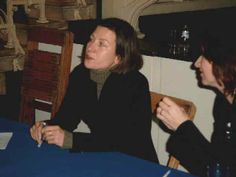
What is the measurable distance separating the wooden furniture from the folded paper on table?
692 mm

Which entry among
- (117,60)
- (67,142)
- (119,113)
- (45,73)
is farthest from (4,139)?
Answer: (45,73)

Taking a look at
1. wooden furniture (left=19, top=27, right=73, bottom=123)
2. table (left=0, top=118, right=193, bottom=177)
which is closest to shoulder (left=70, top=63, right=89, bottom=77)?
wooden furniture (left=19, top=27, right=73, bottom=123)

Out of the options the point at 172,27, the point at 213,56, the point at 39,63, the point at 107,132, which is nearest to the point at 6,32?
the point at 39,63

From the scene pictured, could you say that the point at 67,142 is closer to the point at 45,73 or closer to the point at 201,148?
the point at 201,148

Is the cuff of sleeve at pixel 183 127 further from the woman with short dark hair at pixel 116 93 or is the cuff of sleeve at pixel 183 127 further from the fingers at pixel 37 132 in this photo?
the fingers at pixel 37 132

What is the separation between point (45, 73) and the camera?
263 centimetres

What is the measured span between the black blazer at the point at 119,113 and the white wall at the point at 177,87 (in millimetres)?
568

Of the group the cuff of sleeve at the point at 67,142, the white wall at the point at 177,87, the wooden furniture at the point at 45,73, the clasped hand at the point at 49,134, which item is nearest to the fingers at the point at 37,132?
the clasped hand at the point at 49,134

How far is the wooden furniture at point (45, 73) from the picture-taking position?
2.49m

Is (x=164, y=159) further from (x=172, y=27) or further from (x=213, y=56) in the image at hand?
(x=172, y=27)

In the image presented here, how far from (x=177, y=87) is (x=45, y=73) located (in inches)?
32.8

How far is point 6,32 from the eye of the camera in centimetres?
361

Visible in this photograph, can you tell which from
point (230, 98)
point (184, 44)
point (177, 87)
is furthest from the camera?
point (184, 44)

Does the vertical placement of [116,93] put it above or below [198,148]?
above
